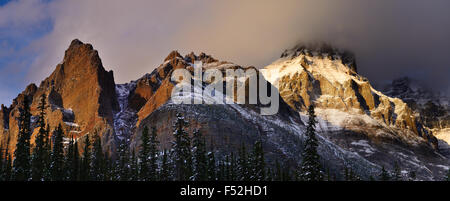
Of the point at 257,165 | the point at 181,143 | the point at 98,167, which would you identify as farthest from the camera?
the point at 98,167

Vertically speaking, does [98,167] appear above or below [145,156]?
above

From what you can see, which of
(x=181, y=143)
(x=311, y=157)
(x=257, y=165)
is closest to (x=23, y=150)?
(x=181, y=143)

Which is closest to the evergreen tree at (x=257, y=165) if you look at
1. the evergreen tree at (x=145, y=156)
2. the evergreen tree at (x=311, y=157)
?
the evergreen tree at (x=311, y=157)

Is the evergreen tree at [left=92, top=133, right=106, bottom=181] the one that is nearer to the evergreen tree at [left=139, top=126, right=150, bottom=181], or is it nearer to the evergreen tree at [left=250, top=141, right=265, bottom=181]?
the evergreen tree at [left=139, top=126, right=150, bottom=181]

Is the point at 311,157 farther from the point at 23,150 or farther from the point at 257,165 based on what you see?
the point at 23,150

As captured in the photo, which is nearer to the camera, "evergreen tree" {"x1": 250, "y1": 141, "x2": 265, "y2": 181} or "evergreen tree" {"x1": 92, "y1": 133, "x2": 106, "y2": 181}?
"evergreen tree" {"x1": 250, "y1": 141, "x2": 265, "y2": 181}

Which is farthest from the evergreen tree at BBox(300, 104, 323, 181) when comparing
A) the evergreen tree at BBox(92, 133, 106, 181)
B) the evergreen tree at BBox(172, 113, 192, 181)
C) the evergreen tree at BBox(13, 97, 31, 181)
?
→ the evergreen tree at BBox(92, 133, 106, 181)

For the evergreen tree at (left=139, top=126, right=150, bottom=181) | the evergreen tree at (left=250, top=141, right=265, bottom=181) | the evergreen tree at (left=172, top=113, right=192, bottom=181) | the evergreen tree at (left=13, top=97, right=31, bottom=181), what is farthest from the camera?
the evergreen tree at (left=139, top=126, right=150, bottom=181)

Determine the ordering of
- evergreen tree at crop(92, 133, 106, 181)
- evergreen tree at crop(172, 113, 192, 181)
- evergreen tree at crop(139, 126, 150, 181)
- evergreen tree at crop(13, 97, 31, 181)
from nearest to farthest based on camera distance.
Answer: evergreen tree at crop(172, 113, 192, 181)
evergreen tree at crop(13, 97, 31, 181)
evergreen tree at crop(139, 126, 150, 181)
evergreen tree at crop(92, 133, 106, 181)

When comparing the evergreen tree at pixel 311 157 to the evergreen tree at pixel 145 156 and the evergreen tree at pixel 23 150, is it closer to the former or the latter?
the evergreen tree at pixel 145 156

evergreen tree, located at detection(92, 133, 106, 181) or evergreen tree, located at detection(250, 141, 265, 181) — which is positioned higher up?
evergreen tree, located at detection(92, 133, 106, 181)
